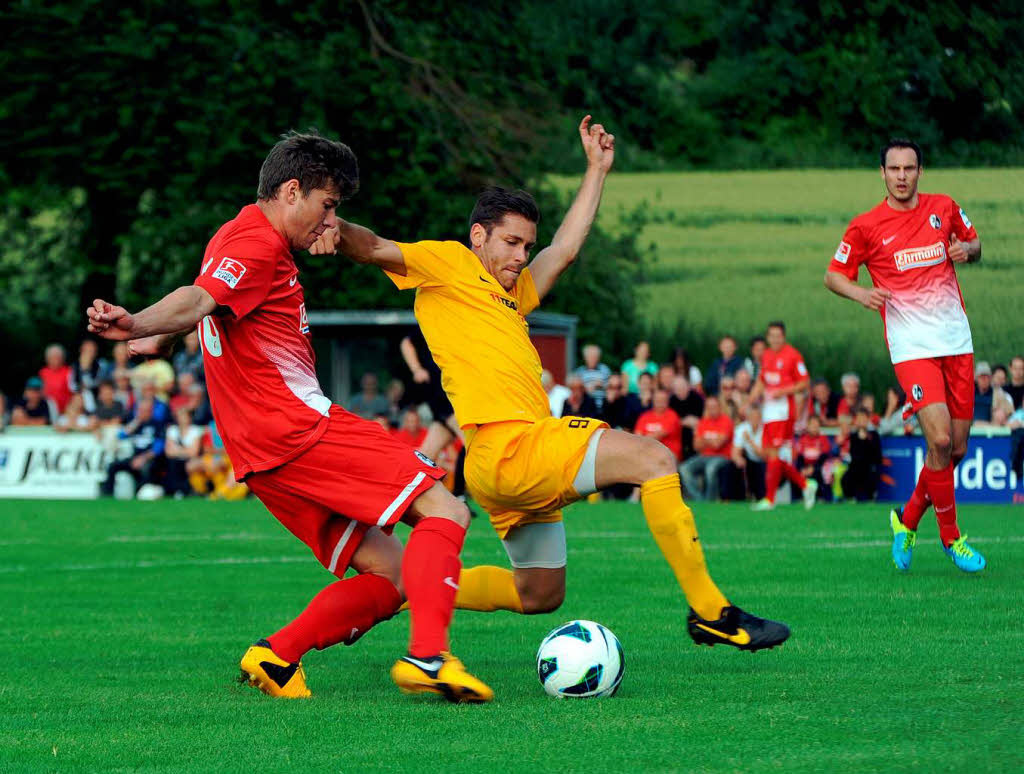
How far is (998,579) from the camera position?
948 centimetres

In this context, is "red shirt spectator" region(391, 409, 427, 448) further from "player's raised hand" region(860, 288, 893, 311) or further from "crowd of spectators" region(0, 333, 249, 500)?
"player's raised hand" region(860, 288, 893, 311)

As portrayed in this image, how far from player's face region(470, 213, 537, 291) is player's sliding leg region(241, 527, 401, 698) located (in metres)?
1.24

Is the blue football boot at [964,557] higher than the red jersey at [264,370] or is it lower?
lower

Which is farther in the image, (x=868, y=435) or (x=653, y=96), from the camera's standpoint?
(x=653, y=96)

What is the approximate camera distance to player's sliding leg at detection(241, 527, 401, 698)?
233 inches

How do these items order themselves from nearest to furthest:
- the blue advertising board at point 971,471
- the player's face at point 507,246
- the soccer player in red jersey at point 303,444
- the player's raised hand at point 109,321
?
the player's raised hand at point 109,321 → the soccer player in red jersey at point 303,444 → the player's face at point 507,246 → the blue advertising board at point 971,471

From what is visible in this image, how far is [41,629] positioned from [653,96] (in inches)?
1101

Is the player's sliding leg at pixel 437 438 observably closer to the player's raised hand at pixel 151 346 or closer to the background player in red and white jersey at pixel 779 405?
the background player in red and white jersey at pixel 779 405

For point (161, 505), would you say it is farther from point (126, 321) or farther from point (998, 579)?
point (126, 321)

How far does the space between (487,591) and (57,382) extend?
711 inches

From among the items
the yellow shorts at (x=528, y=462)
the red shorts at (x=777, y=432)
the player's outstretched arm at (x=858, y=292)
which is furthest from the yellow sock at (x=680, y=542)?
the red shorts at (x=777, y=432)

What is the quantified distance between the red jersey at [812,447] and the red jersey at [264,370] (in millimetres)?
14014

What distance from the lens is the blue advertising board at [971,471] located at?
738 inches

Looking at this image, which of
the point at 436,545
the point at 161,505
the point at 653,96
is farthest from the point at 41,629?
the point at 653,96
